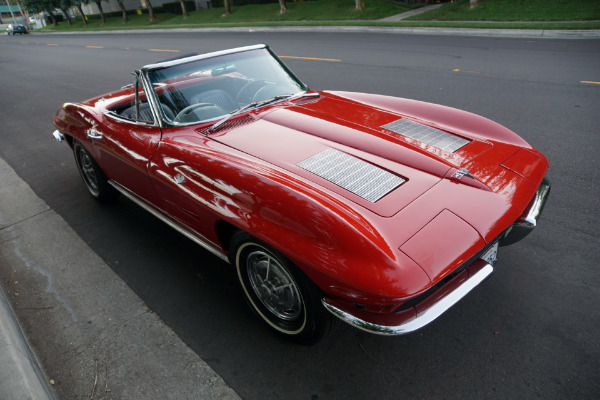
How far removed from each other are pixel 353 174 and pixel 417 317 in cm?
86

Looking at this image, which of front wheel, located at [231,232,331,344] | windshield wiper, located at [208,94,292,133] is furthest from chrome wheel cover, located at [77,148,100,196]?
front wheel, located at [231,232,331,344]

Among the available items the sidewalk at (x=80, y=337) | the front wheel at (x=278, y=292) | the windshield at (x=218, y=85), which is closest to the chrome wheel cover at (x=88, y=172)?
the sidewalk at (x=80, y=337)

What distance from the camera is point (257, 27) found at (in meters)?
20.9

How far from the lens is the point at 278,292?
2.39m

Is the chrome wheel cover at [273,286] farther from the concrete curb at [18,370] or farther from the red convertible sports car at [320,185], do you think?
the concrete curb at [18,370]

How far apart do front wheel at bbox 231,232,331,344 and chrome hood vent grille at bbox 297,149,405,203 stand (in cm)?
52

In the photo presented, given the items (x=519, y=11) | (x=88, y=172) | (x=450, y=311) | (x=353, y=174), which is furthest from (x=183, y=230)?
(x=519, y=11)

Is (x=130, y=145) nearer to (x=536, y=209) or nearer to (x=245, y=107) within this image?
(x=245, y=107)

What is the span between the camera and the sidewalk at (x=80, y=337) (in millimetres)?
2260

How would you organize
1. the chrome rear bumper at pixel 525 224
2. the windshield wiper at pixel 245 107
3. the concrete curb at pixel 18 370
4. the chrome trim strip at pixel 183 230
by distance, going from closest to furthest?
the concrete curb at pixel 18 370, the chrome rear bumper at pixel 525 224, the chrome trim strip at pixel 183 230, the windshield wiper at pixel 245 107

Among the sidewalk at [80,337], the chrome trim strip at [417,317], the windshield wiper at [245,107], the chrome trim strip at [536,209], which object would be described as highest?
the windshield wiper at [245,107]

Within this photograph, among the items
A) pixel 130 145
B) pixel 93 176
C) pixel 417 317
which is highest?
pixel 130 145

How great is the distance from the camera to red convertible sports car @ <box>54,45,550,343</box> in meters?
1.92

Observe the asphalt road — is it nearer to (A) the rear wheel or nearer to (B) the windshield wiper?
(A) the rear wheel
